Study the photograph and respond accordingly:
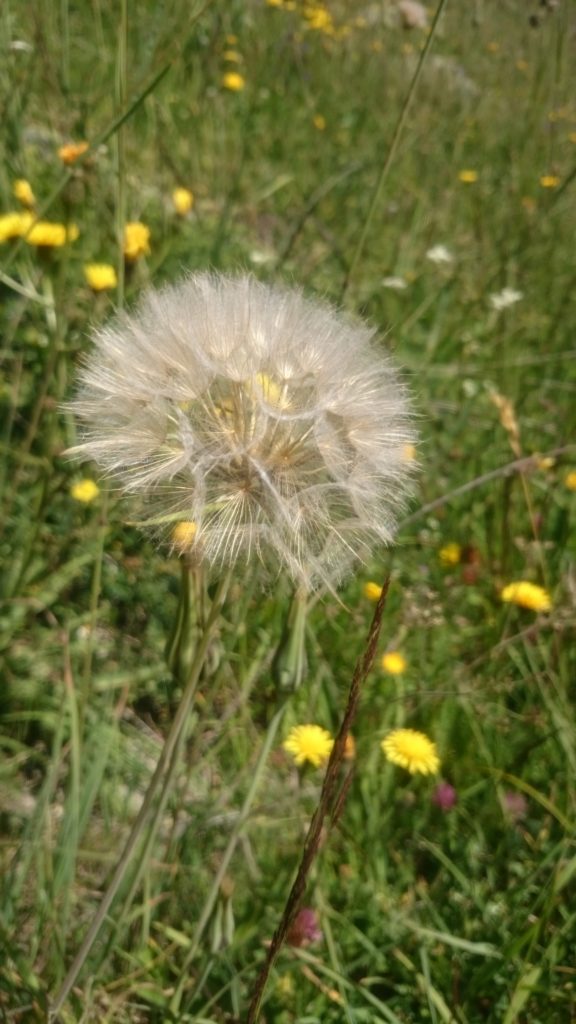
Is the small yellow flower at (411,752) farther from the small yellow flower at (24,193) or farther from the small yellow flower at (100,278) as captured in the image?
the small yellow flower at (24,193)

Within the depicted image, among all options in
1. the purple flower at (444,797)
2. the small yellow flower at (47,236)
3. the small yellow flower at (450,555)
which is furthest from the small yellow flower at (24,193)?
the purple flower at (444,797)

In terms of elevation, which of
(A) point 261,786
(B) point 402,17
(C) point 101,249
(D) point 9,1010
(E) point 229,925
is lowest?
(A) point 261,786

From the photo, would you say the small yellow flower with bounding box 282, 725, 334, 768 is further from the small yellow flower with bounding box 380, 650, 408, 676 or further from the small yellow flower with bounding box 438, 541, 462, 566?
the small yellow flower with bounding box 438, 541, 462, 566

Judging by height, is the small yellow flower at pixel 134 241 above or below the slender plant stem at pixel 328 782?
above

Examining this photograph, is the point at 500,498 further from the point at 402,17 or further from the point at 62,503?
→ the point at 402,17

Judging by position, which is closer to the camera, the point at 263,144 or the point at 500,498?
the point at 500,498

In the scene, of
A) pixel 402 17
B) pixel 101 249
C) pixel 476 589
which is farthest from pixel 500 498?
pixel 402 17

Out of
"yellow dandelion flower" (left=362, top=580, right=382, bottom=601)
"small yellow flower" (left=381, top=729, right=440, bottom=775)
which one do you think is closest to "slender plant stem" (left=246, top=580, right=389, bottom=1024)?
"small yellow flower" (left=381, top=729, right=440, bottom=775)
